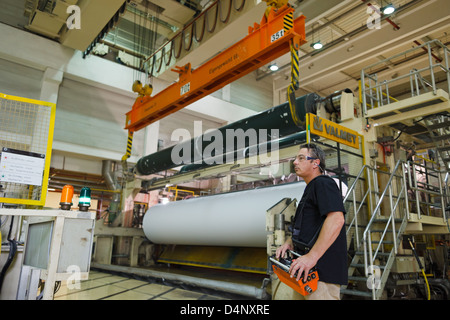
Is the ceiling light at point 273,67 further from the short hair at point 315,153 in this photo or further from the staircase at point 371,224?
the short hair at point 315,153

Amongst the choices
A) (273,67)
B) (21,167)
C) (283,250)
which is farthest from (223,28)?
(283,250)

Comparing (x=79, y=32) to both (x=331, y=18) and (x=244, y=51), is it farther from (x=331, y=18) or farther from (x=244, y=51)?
(x=331, y=18)

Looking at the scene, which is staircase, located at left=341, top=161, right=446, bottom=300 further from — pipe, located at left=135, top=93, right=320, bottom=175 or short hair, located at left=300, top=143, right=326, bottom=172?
short hair, located at left=300, top=143, right=326, bottom=172

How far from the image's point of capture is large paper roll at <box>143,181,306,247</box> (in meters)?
4.57

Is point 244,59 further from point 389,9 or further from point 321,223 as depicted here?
point 389,9

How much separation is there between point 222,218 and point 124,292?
1805mm

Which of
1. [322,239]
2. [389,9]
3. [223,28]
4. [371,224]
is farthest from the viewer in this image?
[389,9]

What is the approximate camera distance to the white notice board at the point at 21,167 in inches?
93.6

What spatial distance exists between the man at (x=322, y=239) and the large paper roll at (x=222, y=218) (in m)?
2.15

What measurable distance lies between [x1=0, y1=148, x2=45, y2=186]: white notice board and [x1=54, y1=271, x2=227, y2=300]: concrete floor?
2.55m

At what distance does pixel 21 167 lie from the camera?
8.06ft

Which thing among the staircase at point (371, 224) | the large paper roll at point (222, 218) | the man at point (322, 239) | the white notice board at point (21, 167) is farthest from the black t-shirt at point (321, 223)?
the staircase at point (371, 224)
